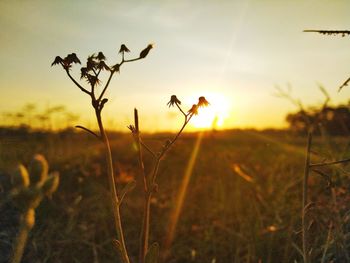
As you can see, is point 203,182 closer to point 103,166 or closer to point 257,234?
point 103,166

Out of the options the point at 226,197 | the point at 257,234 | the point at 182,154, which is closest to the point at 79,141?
the point at 182,154

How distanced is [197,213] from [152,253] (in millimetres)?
2281

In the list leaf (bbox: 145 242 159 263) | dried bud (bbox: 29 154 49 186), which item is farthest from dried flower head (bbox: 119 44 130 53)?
dried bud (bbox: 29 154 49 186)

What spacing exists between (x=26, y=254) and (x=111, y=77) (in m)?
1.66

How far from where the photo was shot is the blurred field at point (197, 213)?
244cm

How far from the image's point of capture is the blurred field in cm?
244

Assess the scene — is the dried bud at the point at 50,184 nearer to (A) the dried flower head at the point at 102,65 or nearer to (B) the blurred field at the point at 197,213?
(A) the dried flower head at the point at 102,65

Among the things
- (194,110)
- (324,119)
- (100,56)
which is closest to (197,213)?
(324,119)

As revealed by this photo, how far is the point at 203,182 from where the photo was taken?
14.7 feet

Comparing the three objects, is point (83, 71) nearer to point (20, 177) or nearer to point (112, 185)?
point (112, 185)

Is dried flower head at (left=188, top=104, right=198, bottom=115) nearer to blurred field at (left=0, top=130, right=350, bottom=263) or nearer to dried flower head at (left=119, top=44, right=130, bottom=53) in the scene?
blurred field at (left=0, top=130, right=350, bottom=263)

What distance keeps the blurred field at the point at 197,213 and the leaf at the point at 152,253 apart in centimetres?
36

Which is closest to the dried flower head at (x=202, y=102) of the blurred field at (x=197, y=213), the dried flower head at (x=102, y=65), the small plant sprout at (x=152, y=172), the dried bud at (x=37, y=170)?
the small plant sprout at (x=152, y=172)

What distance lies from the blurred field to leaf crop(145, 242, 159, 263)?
0.36m
